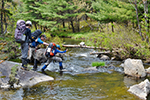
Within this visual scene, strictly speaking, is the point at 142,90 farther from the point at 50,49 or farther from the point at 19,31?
the point at 19,31

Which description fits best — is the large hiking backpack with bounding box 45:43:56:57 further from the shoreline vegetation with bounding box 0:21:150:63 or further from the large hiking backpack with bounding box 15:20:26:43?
the shoreline vegetation with bounding box 0:21:150:63

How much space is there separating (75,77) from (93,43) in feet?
15.0

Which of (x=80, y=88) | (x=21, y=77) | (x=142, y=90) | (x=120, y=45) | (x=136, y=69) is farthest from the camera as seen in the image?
(x=120, y=45)

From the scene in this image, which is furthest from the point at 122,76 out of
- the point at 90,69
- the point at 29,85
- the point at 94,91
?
the point at 29,85

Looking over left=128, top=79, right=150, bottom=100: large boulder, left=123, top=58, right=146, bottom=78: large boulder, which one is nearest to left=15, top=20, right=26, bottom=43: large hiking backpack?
left=128, top=79, right=150, bottom=100: large boulder

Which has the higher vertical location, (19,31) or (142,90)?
(19,31)

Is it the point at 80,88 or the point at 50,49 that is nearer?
the point at 80,88

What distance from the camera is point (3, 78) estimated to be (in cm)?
589

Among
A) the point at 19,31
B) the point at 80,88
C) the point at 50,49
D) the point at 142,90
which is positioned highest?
the point at 19,31

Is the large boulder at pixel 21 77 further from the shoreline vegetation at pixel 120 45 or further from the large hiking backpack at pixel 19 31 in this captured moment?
the shoreline vegetation at pixel 120 45

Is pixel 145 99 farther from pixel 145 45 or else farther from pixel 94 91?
pixel 145 45

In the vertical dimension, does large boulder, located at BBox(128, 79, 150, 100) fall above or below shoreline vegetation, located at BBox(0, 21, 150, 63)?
below

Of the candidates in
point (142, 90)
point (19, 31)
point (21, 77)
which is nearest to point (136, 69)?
point (142, 90)

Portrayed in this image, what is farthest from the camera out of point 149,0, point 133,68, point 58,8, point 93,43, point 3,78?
point 58,8
